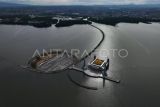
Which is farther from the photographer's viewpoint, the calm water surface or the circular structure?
the circular structure

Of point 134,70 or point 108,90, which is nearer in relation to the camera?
point 108,90

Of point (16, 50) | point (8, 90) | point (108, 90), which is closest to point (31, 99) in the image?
point (8, 90)

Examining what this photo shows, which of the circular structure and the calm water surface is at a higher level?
the circular structure

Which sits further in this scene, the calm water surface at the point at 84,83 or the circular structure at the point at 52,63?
the circular structure at the point at 52,63

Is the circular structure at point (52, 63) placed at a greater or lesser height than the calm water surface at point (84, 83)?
greater

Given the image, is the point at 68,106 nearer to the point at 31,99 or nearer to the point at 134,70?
the point at 31,99

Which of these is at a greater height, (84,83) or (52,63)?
(52,63)

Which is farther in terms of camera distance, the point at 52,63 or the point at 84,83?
the point at 52,63

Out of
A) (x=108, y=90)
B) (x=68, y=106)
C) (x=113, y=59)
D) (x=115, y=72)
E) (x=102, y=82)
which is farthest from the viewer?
(x=113, y=59)
